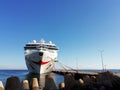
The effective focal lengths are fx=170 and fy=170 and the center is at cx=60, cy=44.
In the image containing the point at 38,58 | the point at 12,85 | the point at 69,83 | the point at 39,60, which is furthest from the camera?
the point at 38,58

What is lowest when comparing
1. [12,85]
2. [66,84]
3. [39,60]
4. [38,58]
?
[66,84]

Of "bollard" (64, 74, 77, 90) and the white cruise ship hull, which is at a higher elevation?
the white cruise ship hull

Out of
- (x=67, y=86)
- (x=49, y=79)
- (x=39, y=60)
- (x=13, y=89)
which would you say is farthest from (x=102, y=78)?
(x=39, y=60)

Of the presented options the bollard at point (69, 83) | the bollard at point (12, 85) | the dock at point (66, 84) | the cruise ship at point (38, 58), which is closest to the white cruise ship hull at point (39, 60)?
the cruise ship at point (38, 58)

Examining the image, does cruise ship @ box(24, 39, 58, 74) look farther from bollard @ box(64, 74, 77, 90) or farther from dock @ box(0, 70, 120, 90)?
bollard @ box(64, 74, 77, 90)

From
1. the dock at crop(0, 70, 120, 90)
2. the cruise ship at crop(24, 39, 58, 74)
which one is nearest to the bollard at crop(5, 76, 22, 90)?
the dock at crop(0, 70, 120, 90)

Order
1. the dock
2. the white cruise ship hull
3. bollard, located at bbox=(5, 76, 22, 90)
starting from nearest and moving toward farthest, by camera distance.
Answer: bollard, located at bbox=(5, 76, 22, 90) < the dock < the white cruise ship hull

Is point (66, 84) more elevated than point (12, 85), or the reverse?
point (12, 85)

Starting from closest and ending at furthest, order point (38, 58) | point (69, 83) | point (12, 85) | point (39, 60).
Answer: point (12, 85) → point (69, 83) → point (39, 60) → point (38, 58)

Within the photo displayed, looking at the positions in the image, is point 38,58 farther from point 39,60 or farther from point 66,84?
point 66,84

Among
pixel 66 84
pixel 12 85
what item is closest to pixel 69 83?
pixel 66 84

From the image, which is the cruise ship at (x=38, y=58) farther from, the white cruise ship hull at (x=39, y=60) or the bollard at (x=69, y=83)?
the bollard at (x=69, y=83)

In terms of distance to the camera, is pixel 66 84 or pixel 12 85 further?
pixel 66 84

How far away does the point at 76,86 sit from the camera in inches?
440
